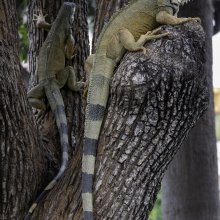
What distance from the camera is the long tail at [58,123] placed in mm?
3323

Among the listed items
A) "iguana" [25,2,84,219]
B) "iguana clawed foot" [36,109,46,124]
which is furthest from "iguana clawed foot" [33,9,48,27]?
"iguana clawed foot" [36,109,46,124]

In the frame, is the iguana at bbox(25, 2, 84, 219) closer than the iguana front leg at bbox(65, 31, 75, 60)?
Yes

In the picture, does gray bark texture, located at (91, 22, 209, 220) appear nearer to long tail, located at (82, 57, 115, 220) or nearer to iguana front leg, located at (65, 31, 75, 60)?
long tail, located at (82, 57, 115, 220)

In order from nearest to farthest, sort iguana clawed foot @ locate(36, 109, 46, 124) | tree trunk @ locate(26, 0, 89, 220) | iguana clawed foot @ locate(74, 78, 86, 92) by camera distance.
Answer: tree trunk @ locate(26, 0, 89, 220) < iguana clawed foot @ locate(74, 78, 86, 92) < iguana clawed foot @ locate(36, 109, 46, 124)

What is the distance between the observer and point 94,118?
306 centimetres

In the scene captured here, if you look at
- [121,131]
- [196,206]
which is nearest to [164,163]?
[121,131]

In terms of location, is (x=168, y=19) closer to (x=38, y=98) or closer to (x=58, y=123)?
(x=58, y=123)

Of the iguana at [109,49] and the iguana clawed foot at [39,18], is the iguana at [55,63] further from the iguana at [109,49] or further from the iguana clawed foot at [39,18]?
the iguana at [109,49]

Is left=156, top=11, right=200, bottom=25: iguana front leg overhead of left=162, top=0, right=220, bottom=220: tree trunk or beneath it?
overhead

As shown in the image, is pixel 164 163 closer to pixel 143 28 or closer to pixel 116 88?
pixel 116 88

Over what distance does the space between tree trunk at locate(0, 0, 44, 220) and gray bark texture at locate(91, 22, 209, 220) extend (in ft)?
2.09

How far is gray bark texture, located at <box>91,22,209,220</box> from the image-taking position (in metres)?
2.79

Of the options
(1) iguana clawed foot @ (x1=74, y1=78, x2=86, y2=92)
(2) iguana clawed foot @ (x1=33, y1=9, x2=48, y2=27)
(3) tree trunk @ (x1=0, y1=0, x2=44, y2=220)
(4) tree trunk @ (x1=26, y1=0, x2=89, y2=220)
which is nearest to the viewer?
(3) tree trunk @ (x1=0, y1=0, x2=44, y2=220)

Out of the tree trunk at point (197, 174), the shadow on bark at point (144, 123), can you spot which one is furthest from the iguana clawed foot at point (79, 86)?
the tree trunk at point (197, 174)
